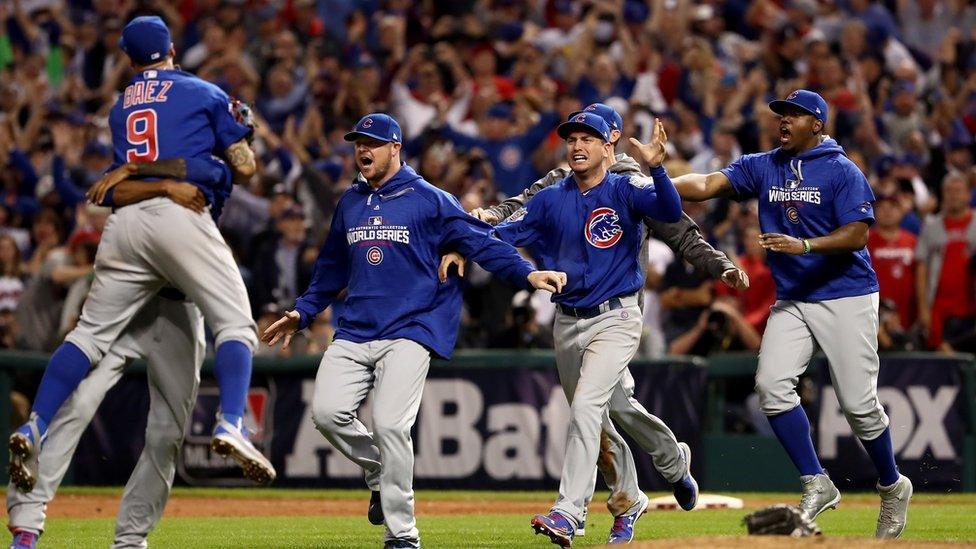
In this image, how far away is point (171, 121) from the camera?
7309 millimetres

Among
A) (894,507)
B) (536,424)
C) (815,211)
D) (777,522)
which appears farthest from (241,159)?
(536,424)

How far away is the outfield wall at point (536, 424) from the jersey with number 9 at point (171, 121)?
6102 mm

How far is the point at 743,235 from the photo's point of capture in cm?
A: 1422

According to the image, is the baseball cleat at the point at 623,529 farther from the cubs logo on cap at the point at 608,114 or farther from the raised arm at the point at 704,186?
the cubs logo on cap at the point at 608,114

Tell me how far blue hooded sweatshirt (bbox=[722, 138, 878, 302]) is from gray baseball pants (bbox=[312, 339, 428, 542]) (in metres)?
2.21

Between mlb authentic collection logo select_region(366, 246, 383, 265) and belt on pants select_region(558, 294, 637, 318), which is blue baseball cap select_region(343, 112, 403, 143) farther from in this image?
belt on pants select_region(558, 294, 637, 318)

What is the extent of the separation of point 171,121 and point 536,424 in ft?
21.6

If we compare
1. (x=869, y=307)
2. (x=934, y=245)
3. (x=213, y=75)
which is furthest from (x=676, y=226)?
(x=213, y=75)

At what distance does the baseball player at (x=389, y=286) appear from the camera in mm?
7887

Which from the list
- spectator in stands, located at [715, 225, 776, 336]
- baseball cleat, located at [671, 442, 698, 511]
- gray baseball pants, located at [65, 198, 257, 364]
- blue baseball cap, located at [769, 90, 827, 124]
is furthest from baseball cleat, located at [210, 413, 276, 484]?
spectator in stands, located at [715, 225, 776, 336]

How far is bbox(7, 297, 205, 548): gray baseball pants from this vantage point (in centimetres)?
734

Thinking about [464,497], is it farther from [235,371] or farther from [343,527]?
[235,371]

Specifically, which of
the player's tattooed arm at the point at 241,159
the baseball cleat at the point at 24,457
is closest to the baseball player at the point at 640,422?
the player's tattooed arm at the point at 241,159

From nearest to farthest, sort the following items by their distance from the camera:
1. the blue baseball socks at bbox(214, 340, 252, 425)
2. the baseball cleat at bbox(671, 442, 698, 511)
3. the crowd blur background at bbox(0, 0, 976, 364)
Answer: the blue baseball socks at bbox(214, 340, 252, 425)
the baseball cleat at bbox(671, 442, 698, 511)
the crowd blur background at bbox(0, 0, 976, 364)
